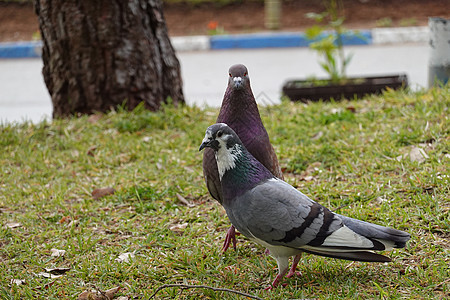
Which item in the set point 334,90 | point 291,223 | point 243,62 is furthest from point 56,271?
point 243,62

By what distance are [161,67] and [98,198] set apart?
1.94 m

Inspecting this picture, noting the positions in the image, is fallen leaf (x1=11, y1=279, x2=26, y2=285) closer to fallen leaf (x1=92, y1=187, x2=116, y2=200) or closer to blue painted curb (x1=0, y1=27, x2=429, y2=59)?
fallen leaf (x1=92, y1=187, x2=116, y2=200)

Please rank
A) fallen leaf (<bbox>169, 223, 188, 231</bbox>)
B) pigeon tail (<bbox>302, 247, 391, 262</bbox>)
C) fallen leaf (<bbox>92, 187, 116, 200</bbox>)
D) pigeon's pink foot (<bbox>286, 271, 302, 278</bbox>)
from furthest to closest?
fallen leaf (<bbox>92, 187, 116, 200</bbox>) < fallen leaf (<bbox>169, 223, 188, 231</bbox>) < pigeon's pink foot (<bbox>286, 271, 302, 278</bbox>) < pigeon tail (<bbox>302, 247, 391, 262</bbox>)

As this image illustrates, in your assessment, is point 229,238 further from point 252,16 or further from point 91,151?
point 252,16

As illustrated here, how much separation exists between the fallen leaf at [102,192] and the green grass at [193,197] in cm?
6

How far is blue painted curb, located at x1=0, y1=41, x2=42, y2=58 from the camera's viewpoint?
10984 mm

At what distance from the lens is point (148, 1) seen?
5293 millimetres

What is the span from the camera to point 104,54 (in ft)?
17.2

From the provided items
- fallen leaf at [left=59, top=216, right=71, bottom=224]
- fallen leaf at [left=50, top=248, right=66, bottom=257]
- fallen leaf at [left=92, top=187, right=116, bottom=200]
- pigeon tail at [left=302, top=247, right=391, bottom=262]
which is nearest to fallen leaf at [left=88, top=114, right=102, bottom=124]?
fallen leaf at [left=92, top=187, right=116, bottom=200]

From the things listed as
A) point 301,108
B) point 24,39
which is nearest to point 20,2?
point 24,39

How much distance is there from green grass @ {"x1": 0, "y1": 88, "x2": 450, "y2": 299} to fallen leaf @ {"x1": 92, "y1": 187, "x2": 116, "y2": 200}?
0.06 meters

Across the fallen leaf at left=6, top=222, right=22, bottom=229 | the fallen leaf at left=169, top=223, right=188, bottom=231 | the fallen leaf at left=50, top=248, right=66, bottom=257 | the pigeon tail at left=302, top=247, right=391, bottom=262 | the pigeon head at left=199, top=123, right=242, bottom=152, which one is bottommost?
the fallen leaf at left=50, top=248, right=66, bottom=257

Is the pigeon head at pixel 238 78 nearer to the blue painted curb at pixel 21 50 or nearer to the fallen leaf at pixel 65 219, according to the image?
the fallen leaf at pixel 65 219

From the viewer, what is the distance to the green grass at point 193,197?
2.79m
